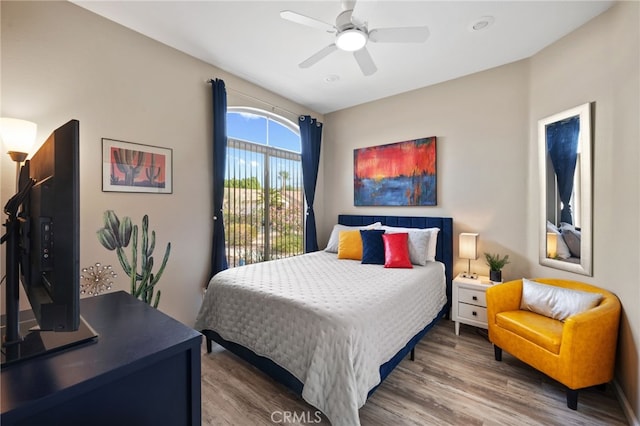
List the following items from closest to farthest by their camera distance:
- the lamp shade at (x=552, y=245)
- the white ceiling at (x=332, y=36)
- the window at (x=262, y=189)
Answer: the white ceiling at (x=332, y=36)
the lamp shade at (x=552, y=245)
the window at (x=262, y=189)

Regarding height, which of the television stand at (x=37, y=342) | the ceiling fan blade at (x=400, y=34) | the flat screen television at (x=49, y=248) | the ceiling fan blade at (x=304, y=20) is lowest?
the television stand at (x=37, y=342)

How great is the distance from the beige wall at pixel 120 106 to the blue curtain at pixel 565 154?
3.48 m

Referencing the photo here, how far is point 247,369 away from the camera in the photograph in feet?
7.49

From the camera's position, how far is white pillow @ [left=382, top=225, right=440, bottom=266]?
300 cm

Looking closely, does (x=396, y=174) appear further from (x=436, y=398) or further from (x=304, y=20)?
(x=436, y=398)

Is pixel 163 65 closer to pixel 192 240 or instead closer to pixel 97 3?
pixel 97 3

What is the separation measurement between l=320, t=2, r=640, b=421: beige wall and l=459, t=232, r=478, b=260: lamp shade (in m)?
0.33

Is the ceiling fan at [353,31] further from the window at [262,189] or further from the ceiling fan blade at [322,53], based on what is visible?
the window at [262,189]

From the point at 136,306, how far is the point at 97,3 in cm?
247

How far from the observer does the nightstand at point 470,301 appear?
2740mm

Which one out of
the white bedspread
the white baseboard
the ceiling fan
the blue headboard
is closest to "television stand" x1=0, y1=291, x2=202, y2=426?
the white bedspread

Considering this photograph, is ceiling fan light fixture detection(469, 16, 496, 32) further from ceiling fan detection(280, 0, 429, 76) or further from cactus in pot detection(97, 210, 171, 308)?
cactus in pot detection(97, 210, 171, 308)

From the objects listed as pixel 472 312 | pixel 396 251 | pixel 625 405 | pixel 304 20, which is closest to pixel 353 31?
pixel 304 20

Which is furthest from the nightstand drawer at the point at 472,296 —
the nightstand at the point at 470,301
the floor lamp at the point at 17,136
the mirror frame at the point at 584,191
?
the floor lamp at the point at 17,136
